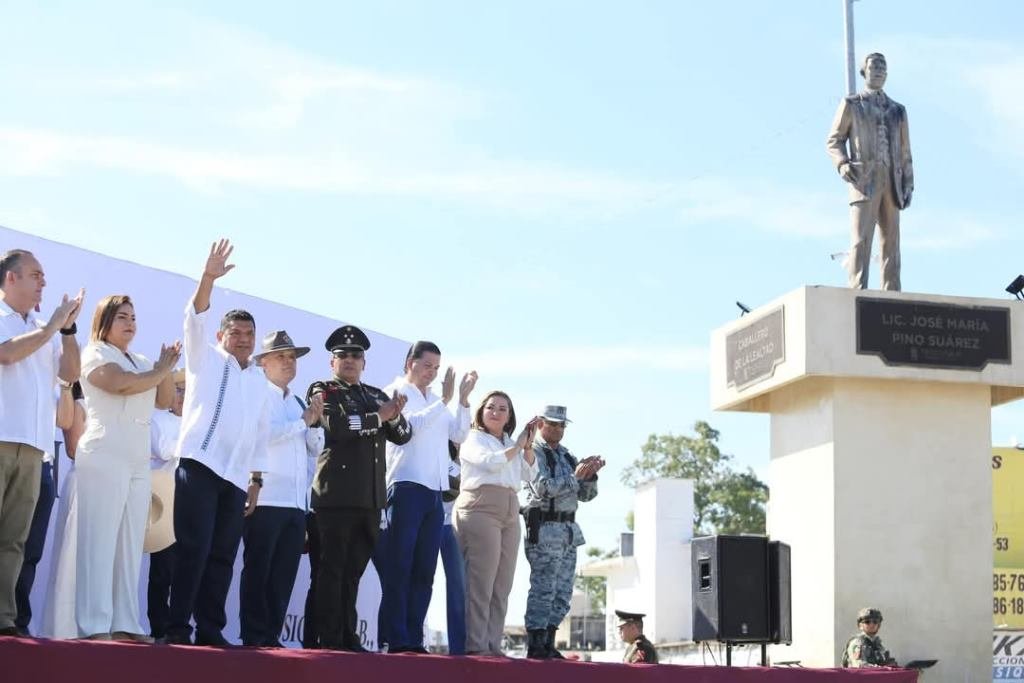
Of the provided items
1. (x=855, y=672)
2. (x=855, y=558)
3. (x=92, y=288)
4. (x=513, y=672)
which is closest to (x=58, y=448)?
(x=92, y=288)

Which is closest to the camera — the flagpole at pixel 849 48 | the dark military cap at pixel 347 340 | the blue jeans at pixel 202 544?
the blue jeans at pixel 202 544

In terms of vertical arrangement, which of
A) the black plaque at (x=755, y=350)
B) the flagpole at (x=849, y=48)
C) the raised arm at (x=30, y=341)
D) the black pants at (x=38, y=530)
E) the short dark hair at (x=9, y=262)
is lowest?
the black pants at (x=38, y=530)

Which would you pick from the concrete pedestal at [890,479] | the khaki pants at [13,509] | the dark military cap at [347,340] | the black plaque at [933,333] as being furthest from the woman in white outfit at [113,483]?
the black plaque at [933,333]

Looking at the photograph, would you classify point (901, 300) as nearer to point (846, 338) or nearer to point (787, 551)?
point (846, 338)

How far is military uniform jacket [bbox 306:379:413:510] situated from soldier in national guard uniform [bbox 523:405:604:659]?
127cm

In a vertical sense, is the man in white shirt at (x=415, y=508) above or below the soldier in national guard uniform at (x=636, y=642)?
above

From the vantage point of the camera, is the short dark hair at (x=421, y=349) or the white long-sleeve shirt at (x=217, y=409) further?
the short dark hair at (x=421, y=349)

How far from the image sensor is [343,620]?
6.99 metres

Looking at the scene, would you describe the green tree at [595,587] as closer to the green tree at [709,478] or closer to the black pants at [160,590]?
the green tree at [709,478]

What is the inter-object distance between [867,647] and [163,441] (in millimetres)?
5016

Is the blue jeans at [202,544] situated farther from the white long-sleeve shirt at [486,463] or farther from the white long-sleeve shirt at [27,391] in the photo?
the white long-sleeve shirt at [486,463]

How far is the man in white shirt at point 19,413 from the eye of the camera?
589cm

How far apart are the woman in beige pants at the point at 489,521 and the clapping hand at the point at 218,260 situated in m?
1.90

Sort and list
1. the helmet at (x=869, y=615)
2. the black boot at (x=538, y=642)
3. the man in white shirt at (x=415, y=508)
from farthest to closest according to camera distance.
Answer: the helmet at (x=869, y=615), the black boot at (x=538, y=642), the man in white shirt at (x=415, y=508)
